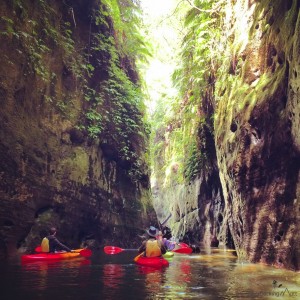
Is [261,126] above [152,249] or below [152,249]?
above

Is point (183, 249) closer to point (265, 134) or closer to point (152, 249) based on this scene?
point (152, 249)

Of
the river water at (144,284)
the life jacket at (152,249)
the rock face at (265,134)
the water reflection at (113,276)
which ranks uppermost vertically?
the rock face at (265,134)

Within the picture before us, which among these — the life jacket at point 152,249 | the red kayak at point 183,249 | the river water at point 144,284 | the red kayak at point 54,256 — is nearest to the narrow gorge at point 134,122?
the red kayak at point 54,256

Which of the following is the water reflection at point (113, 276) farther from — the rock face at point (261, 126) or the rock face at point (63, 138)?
the rock face at point (63, 138)

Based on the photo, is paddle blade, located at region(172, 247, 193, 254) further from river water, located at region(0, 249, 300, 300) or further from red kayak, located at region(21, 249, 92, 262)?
river water, located at region(0, 249, 300, 300)

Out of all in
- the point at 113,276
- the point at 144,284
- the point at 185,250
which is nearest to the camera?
the point at 144,284

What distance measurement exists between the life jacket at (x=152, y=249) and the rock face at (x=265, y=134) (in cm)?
295

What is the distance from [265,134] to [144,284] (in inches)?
237

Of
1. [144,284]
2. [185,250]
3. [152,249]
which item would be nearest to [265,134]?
[152,249]

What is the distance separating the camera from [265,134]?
10.8m

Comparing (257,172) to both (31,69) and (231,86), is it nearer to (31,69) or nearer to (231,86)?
(231,86)

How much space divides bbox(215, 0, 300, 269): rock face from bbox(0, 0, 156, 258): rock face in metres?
7.23

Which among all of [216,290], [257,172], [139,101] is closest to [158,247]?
[257,172]

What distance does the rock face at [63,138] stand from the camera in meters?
13.5
